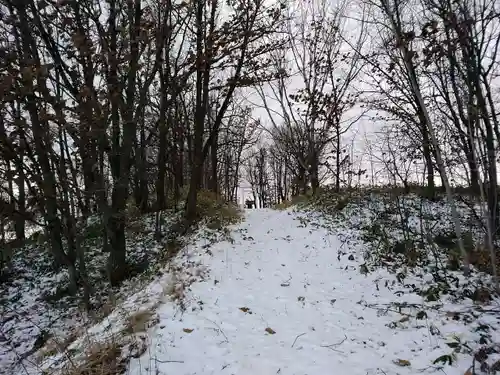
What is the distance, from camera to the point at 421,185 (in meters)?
12.8

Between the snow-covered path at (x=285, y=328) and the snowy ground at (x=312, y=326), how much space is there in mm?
11

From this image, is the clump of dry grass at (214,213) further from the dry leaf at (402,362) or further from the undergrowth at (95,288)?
the dry leaf at (402,362)

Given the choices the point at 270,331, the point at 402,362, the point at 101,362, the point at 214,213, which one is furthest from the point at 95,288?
the point at 402,362

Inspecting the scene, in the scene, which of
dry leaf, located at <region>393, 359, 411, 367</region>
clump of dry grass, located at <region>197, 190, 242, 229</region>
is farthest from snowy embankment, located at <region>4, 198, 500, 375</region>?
clump of dry grass, located at <region>197, 190, 242, 229</region>

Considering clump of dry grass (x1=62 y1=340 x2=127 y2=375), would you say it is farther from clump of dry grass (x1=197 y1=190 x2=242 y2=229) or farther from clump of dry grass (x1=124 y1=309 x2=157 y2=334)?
clump of dry grass (x1=197 y1=190 x2=242 y2=229)

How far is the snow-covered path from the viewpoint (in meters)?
3.39

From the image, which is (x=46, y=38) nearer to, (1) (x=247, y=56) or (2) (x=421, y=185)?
(1) (x=247, y=56)

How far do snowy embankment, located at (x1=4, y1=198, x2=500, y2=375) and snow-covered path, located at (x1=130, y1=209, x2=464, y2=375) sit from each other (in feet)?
0.04

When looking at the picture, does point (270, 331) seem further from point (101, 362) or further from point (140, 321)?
point (101, 362)

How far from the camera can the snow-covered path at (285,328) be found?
3.39 m

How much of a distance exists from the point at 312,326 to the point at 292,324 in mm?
253

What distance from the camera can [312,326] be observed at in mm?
4301

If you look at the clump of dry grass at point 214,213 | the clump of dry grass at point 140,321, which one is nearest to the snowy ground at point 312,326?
the clump of dry grass at point 140,321

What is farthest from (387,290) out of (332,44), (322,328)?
(332,44)
